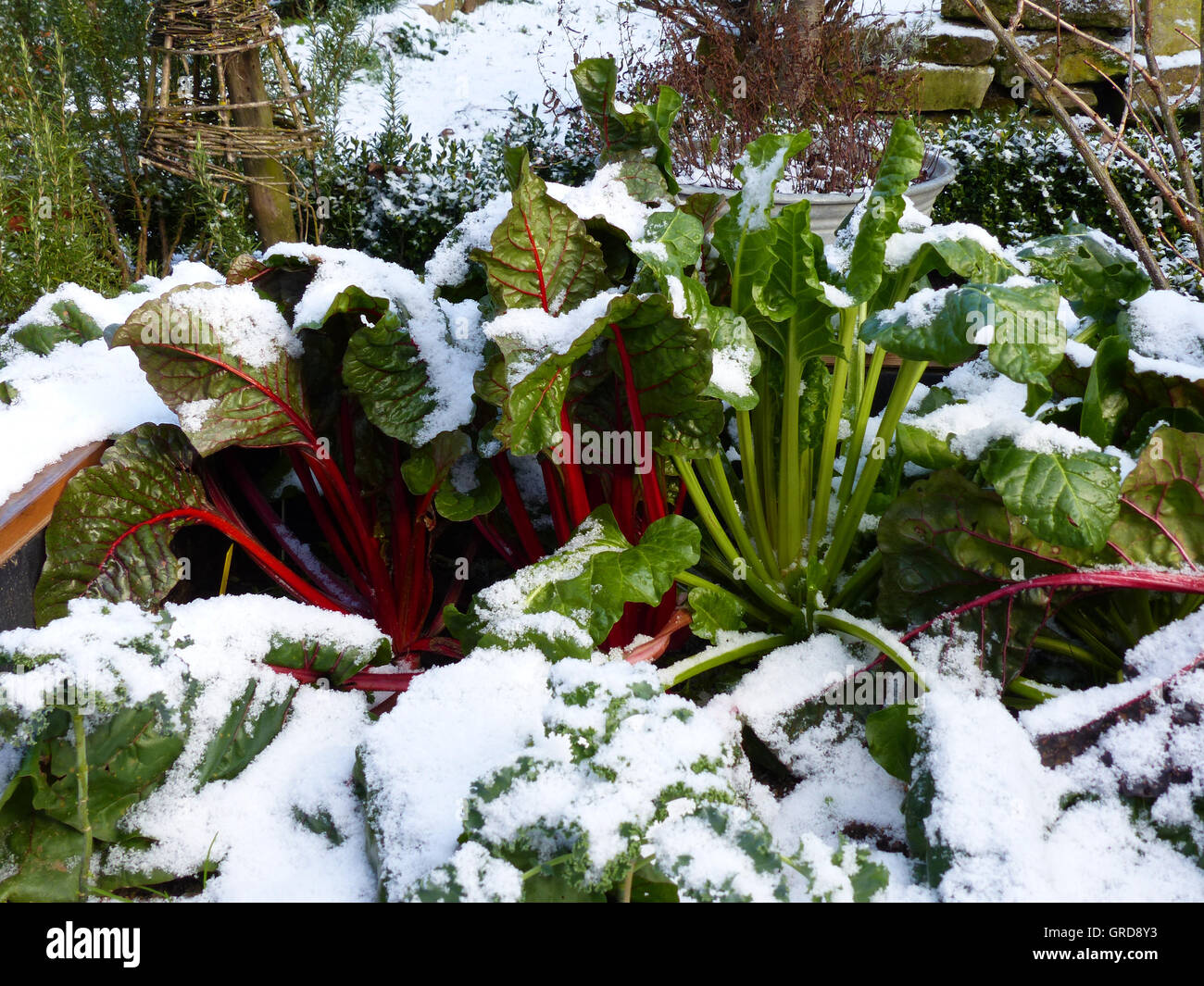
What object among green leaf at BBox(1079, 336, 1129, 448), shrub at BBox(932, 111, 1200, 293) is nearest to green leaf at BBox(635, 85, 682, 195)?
green leaf at BBox(1079, 336, 1129, 448)

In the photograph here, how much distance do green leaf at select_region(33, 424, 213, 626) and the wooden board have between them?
42mm

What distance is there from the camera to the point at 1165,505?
4.26 ft

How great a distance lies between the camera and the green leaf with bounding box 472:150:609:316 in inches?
53.5

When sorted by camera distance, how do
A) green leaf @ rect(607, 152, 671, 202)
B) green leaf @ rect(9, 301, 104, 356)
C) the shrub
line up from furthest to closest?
the shrub, green leaf @ rect(9, 301, 104, 356), green leaf @ rect(607, 152, 671, 202)

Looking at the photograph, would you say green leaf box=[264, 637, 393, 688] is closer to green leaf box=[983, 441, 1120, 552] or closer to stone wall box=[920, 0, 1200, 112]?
green leaf box=[983, 441, 1120, 552]

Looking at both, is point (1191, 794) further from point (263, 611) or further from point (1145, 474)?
point (263, 611)

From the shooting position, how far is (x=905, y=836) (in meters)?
1.22

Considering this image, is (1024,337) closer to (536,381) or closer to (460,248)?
(536,381)

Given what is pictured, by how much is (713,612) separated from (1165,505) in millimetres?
677

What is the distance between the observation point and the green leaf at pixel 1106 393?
138 centimetres

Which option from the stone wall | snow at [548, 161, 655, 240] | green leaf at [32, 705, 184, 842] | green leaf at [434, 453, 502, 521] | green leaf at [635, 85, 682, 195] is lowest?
green leaf at [32, 705, 184, 842]

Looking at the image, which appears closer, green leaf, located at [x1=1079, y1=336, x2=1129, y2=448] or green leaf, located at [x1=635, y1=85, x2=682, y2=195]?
green leaf, located at [x1=1079, y1=336, x2=1129, y2=448]
